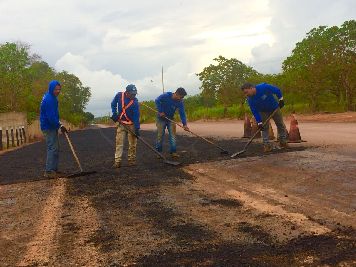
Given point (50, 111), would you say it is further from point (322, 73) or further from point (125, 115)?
point (322, 73)

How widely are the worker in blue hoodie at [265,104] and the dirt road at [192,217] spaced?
1854mm

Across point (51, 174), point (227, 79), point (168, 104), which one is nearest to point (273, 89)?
point (168, 104)

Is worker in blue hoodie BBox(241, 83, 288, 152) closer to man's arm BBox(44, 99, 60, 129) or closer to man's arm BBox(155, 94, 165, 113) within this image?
man's arm BBox(155, 94, 165, 113)

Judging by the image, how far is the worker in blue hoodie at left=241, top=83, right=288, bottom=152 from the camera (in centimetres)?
970

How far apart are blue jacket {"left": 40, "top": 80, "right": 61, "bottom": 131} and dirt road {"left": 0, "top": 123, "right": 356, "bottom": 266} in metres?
1.27

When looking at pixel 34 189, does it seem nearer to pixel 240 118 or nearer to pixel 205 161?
pixel 205 161

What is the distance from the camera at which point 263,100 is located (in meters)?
9.99

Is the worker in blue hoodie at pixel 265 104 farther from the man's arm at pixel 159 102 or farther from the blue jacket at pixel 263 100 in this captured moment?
the man's arm at pixel 159 102

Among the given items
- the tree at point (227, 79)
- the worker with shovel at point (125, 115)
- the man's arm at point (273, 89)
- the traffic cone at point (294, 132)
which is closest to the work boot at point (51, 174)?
the worker with shovel at point (125, 115)

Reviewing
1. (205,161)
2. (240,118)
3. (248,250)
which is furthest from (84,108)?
(248,250)

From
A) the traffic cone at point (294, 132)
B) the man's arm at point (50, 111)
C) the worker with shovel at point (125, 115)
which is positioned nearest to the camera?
the man's arm at point (50, 111)

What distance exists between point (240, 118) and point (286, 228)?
37137mm

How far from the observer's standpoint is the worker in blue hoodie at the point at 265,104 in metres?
9.70

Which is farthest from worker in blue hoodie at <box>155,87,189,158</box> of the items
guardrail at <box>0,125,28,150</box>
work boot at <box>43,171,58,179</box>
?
guardrail at <box>0,125,28,150</box>
